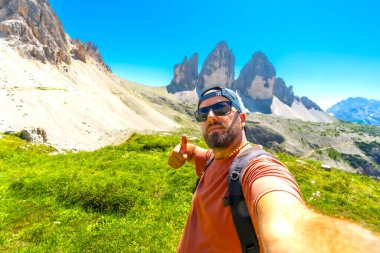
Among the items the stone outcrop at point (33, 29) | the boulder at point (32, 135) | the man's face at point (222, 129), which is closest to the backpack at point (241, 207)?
the man's face at point (222, 129)

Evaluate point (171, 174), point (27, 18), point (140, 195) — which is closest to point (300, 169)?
point (171, 174)

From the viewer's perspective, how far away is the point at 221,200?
3.28m

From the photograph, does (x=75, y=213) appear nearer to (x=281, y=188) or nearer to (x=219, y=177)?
(x=219, y=177)

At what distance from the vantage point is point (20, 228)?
9.57 metres

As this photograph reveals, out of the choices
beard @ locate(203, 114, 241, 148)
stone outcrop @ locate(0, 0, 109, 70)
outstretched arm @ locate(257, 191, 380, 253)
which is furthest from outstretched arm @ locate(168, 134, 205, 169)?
stone outcrop @ locate(0, 0, 109, 70)

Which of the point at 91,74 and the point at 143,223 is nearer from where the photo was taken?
the point at 143,223

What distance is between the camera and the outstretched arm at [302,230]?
4.30 ft

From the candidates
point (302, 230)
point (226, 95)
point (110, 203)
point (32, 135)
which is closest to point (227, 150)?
point (226, 95)

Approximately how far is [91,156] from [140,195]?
8.03 m

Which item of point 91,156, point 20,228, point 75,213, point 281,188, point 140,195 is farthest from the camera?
point 91,156

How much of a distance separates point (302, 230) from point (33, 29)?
168272mm

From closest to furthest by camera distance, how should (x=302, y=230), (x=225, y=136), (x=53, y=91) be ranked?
(x=302, y=230) → (x=225, y=136) → (x=53, y=91)

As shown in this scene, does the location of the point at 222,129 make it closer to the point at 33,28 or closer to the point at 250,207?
the point at 250,207

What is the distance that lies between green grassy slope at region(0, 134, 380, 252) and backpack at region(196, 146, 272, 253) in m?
6.43
